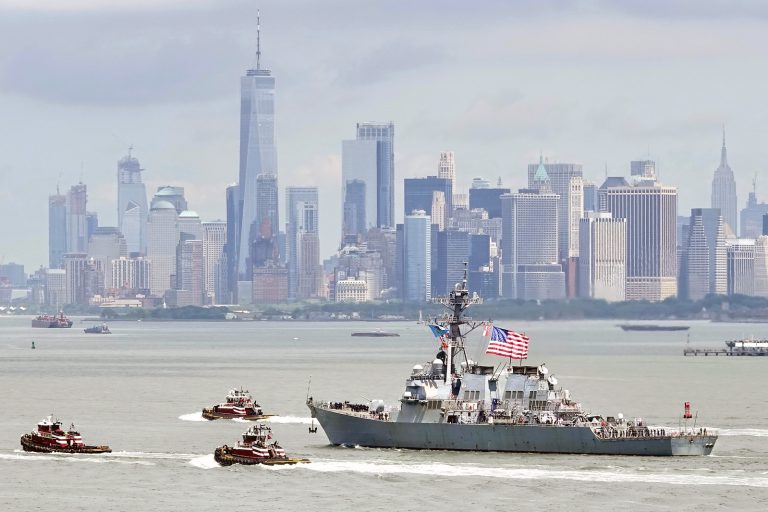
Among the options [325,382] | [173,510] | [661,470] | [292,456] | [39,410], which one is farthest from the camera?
[325,382]

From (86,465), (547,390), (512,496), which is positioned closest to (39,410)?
(86,465)

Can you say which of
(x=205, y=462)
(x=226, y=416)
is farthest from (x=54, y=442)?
(x=226, y=416)

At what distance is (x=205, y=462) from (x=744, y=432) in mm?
41642

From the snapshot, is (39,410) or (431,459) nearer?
(431,459)

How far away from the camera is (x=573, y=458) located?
108 meters

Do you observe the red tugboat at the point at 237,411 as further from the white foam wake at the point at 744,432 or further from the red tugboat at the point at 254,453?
the white foam wake at the point at 744,432

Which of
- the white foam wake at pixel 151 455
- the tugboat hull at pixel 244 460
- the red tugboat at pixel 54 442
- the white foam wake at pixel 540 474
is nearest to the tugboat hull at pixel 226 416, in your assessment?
the red tugboat at pixel 54 442

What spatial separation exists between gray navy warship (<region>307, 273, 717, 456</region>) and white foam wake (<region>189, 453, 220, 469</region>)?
8.55m

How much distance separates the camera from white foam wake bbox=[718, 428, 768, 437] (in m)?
129

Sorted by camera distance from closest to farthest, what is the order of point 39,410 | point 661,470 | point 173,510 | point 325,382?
point 173,510 < point 661,470 < point 39,410 < point 325,382

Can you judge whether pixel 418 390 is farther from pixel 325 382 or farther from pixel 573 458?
pixel 325 382

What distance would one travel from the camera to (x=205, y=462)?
109312mm

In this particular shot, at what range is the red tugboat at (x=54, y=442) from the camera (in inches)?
4473

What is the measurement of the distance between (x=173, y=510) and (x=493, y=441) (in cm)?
2559
